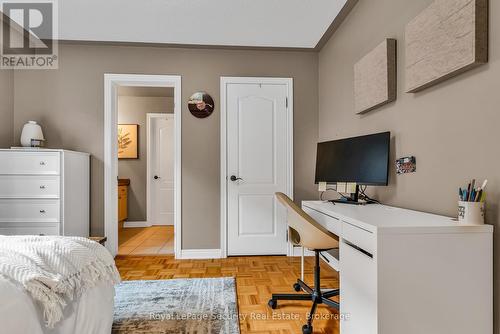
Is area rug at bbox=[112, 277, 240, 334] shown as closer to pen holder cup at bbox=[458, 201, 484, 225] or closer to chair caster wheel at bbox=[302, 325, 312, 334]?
chair caster wheel at bbox=[302, 325, 312, 334]

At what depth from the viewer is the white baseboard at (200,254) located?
3.51 metres

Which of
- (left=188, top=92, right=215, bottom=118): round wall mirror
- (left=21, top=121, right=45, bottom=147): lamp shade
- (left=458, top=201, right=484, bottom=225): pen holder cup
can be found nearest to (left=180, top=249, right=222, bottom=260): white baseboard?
(left=188, top=92, right=215, bottom=118): round wall mirror

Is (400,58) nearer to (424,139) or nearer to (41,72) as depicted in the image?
(424,139)

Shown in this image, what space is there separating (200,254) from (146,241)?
4.19 feet

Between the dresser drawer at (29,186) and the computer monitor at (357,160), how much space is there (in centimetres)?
248

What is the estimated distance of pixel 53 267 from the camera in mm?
1269

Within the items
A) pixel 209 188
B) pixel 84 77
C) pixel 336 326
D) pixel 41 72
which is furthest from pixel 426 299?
pixel 41 72

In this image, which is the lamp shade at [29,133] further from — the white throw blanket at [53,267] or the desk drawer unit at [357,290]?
the desk drawer unit at [357,290]

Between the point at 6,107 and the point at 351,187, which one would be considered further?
the point at 6,107

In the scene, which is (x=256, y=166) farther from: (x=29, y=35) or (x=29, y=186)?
(x=29, y=35)

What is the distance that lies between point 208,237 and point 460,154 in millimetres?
2690

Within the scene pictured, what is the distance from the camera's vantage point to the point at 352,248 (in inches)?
61.0

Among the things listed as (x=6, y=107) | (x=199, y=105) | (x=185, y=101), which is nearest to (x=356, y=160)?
(x=199, y=105)

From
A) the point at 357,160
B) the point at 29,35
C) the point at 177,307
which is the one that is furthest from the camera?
the point at 29,35
